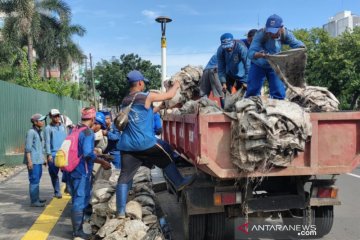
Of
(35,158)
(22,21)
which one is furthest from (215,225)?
(22,21)

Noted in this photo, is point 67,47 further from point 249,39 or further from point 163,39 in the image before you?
point 249,39

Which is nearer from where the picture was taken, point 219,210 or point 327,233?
point 219,210

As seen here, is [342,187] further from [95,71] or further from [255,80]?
[95,71]

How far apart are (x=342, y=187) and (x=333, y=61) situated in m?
24.6

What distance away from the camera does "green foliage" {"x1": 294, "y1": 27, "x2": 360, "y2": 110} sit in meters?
30.8

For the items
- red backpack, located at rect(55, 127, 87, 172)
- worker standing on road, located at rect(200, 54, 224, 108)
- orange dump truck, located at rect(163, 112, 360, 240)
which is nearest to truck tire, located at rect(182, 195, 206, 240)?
orange dump truck, located at rect(163, 112, 360, 240)

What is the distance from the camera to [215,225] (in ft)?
16.6

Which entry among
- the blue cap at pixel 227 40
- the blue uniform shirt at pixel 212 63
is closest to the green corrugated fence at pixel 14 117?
the blue uniform shirt at pixel 212 63

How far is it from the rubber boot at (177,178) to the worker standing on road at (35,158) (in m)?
3.22

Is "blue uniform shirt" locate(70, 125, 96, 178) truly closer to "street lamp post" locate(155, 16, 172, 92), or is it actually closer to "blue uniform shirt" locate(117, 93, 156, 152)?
"blue uniform shirt" locate(117, 93, 156, 152)

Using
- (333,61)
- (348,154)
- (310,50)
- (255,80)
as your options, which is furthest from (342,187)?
(310,50)

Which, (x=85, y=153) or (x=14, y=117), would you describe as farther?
(x=14, y=117)

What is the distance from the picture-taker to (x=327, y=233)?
555cm

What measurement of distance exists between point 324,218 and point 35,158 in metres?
4.91
